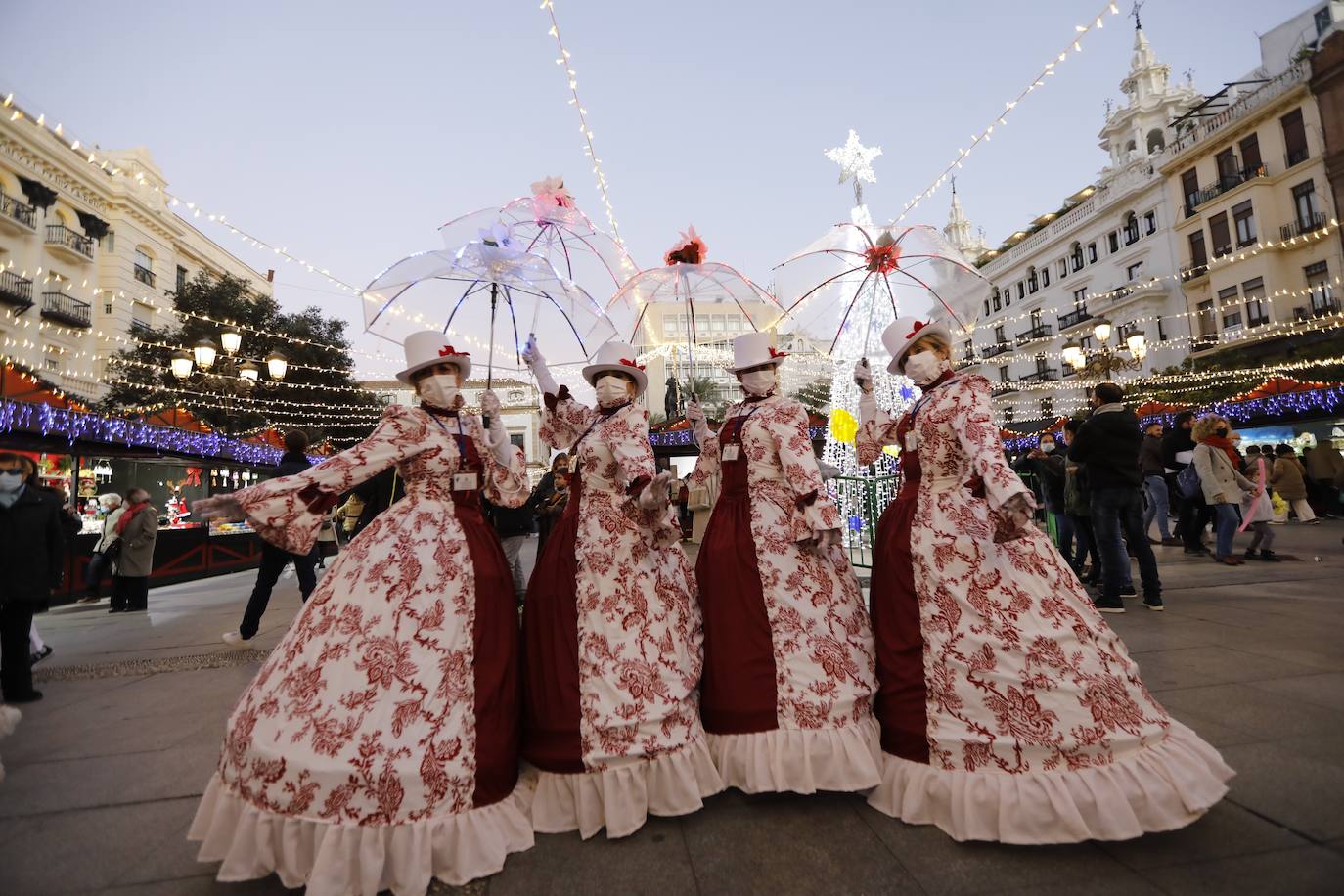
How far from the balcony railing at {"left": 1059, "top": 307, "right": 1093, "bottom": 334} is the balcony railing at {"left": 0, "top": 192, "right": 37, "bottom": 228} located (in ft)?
117

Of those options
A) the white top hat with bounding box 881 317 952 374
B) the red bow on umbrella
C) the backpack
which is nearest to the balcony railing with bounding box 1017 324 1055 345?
the backpack

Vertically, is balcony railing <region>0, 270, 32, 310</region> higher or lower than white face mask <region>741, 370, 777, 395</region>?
higher

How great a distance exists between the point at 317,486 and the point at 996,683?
7.65ft

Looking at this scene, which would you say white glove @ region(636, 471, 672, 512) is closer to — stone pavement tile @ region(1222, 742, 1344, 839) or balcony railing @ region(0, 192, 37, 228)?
stone pavement tile @ region(1222, 742, 1344, 839)

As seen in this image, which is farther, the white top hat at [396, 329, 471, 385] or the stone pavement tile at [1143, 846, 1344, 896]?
the white top hat at [396, 329, 471, 385]

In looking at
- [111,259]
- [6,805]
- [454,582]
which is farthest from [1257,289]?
[111,259]

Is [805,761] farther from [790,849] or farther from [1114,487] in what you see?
[1114,487]

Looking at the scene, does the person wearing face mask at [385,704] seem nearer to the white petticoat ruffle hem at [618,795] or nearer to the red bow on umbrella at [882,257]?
the white petticoat ruffle hem at [618,795]

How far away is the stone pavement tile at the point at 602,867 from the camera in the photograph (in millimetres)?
1810

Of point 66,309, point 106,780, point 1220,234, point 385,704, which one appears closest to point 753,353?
point 385,704

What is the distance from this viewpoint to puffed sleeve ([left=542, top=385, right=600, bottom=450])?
297 centimetres

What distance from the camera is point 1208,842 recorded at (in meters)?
1.87


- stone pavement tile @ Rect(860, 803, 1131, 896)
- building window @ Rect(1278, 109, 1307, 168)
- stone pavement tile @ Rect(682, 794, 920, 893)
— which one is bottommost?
stone pavement tile @ Rect(860, 803, 1131, 896)

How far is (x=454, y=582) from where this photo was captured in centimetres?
220
